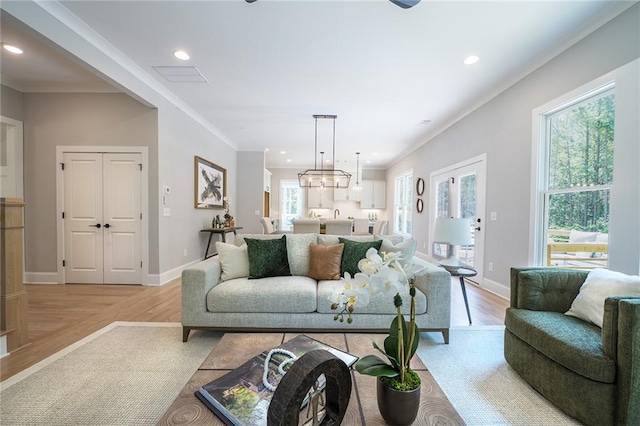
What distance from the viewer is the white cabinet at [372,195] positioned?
946cm

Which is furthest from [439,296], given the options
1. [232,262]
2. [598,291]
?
[232,262]

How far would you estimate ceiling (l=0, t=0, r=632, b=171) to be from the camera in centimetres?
218

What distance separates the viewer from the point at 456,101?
3.94m

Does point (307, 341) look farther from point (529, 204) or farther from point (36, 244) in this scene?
point (36, 244)

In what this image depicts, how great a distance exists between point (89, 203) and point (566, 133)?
6.04 m

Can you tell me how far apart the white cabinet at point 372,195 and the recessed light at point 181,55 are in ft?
23.8

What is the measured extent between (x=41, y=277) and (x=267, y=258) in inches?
148

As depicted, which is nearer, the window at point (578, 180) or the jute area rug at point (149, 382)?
the jute area rug at point (149, 382)

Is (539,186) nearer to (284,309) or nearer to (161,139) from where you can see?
(284,309)

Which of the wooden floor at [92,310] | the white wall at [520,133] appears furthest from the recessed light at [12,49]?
the white wall at [520,133]

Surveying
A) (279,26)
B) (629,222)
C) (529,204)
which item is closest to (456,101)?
(529,204)

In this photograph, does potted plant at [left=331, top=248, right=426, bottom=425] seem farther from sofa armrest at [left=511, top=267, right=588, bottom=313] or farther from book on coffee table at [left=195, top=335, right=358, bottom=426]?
sofa armrest at [left=511, top=267, right=588, bottom=313]

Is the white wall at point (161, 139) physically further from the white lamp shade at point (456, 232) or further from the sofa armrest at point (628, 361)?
the sofa armrest at point (628, 361)

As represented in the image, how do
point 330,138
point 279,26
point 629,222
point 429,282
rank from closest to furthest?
point 629,222 < point 429,282 < point 279,26 < point 330,138
